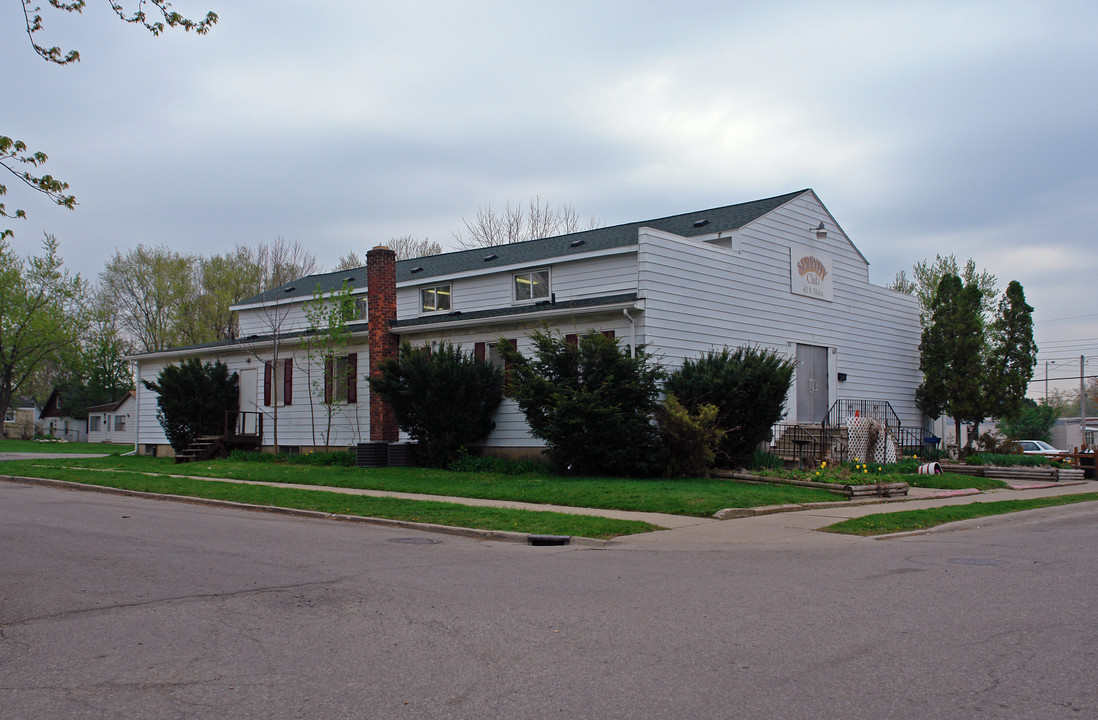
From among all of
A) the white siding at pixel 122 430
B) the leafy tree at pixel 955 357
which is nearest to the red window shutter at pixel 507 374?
the leafy tree at pixel 955 357

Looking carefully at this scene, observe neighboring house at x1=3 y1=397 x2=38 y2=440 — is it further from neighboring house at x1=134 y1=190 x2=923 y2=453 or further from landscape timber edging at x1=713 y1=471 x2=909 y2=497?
landscape timber edging at x1=713 y1=471 x2=909 y2=497

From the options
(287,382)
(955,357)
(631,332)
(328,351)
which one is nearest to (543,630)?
(631,332)

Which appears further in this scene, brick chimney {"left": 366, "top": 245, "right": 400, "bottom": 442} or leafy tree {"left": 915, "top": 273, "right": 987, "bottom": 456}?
leafy tree {"left": 915, "top": 273, "right": 987, "bottom": 456}

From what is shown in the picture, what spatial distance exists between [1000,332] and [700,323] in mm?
12708

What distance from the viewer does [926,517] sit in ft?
45.5

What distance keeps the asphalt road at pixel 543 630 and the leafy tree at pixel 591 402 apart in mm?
8168

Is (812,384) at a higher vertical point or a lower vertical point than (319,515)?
higher

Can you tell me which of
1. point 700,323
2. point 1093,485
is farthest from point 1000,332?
point 700,323

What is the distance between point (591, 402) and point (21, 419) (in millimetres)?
78117

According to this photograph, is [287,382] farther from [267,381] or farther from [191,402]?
[191,402]

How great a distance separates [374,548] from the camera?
10.9 metres

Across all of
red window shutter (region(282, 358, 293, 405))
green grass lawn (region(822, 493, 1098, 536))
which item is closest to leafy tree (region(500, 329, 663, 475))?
green grass lawn (region(822, 493, 1098, 536))

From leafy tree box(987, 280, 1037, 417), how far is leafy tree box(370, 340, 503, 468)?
16.7 metres

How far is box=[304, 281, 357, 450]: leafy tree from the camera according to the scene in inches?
1020
